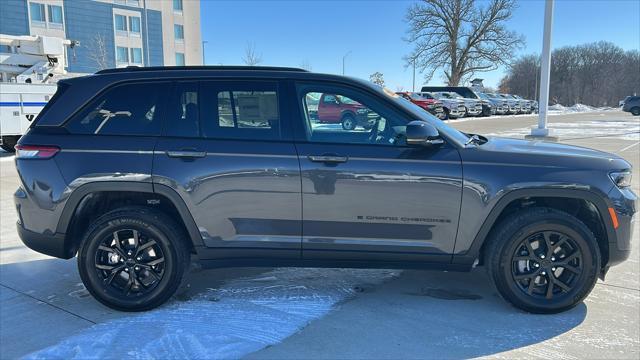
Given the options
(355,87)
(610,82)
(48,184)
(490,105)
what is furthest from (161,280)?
(610,82)

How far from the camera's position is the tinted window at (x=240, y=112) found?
3609mm

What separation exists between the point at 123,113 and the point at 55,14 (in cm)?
4987

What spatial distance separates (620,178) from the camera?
3549 millimetres

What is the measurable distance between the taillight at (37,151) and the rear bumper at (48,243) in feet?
1.95

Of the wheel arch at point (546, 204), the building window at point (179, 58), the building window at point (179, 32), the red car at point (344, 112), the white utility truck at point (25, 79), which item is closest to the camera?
the wheel arch at point (546, 204)

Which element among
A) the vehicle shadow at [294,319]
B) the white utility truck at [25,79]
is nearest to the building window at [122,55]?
the white utility truck at [25,79]

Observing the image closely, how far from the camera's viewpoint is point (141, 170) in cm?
356

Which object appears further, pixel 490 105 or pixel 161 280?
pixel 490 105

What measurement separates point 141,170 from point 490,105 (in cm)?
3375

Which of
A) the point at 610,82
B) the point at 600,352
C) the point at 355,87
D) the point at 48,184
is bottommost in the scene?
the point at 600,352

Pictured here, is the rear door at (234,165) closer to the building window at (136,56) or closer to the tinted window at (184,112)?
the tinted window at (184,112)

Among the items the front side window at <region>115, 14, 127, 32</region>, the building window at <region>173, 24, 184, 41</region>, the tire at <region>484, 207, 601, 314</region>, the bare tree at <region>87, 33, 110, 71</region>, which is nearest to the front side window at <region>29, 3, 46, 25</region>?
the bare tree at <region>87, 33, 110, 71</region>

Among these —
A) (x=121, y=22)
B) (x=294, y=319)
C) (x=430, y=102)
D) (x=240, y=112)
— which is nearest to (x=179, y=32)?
(x=121, y=22)

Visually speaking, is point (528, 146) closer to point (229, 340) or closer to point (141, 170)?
point (229, 340)
